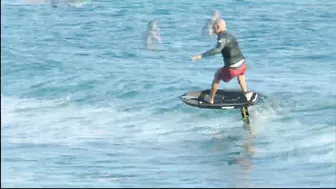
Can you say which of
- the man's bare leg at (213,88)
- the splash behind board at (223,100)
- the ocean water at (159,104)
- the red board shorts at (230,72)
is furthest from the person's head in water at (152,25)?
the red board shorts at (230,72)

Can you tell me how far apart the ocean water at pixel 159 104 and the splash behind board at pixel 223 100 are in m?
0.77

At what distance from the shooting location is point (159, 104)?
2177cm

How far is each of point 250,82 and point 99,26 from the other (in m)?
14.7

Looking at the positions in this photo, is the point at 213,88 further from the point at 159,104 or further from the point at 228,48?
the point at 159,104

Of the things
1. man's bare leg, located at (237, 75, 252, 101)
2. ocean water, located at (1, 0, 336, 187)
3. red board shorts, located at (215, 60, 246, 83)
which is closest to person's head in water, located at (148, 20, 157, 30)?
ocean water, located at (1, 0, 336, 187)

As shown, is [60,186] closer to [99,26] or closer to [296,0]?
[99,26]

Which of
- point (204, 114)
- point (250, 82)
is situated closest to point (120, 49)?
point (250, 82)

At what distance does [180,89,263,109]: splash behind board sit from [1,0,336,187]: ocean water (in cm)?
77

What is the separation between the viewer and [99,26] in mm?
37594

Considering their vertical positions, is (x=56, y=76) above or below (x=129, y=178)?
below

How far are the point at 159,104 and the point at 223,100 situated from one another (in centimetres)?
506

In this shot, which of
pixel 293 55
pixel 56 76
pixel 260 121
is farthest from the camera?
pixel 293 55

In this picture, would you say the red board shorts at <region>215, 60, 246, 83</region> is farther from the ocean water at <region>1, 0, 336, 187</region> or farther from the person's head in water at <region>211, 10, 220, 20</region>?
the person's head in water at <region>211, 10, 220, 20</region>

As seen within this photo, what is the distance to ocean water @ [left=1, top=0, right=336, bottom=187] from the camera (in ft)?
46.2
